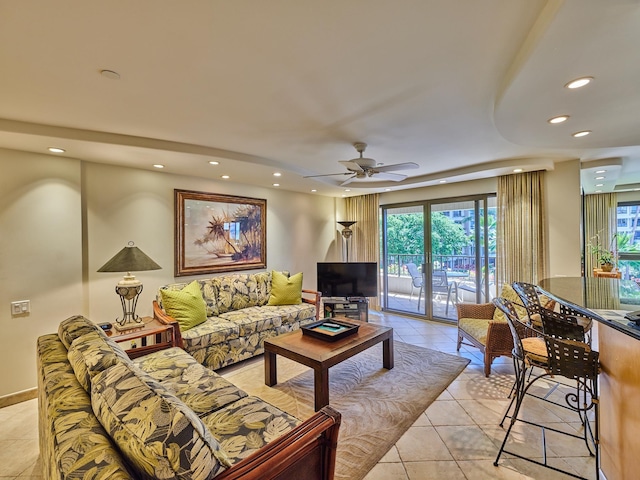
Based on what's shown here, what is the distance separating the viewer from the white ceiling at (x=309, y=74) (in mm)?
1296

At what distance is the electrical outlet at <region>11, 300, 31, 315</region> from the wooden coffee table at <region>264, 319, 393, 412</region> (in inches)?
92.6

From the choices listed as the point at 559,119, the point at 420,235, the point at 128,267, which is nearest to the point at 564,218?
the point at 420,235

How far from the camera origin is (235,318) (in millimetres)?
3617

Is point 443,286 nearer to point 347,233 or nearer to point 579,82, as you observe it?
point 347,233

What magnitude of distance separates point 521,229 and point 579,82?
2.99 metres

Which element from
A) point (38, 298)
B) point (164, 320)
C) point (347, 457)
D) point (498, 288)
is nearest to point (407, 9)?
point (347, 457)

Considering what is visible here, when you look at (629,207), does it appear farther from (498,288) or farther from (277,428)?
(277,428)

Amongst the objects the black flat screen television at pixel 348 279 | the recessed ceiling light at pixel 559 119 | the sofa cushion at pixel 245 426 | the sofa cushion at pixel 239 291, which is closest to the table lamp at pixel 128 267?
the sofa cushion at pixel 239 291

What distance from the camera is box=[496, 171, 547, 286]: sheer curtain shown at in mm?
3957

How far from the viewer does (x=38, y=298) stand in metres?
2.84

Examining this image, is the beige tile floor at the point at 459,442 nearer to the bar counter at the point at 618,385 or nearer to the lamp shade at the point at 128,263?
the bar counter at the point at 618,385

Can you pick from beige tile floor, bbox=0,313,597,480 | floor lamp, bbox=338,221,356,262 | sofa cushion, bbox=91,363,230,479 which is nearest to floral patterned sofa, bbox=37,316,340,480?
sofa cushion, bbox=91,363,230,479

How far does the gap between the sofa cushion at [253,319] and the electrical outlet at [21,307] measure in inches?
73.5

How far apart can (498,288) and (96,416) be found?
4869mm
